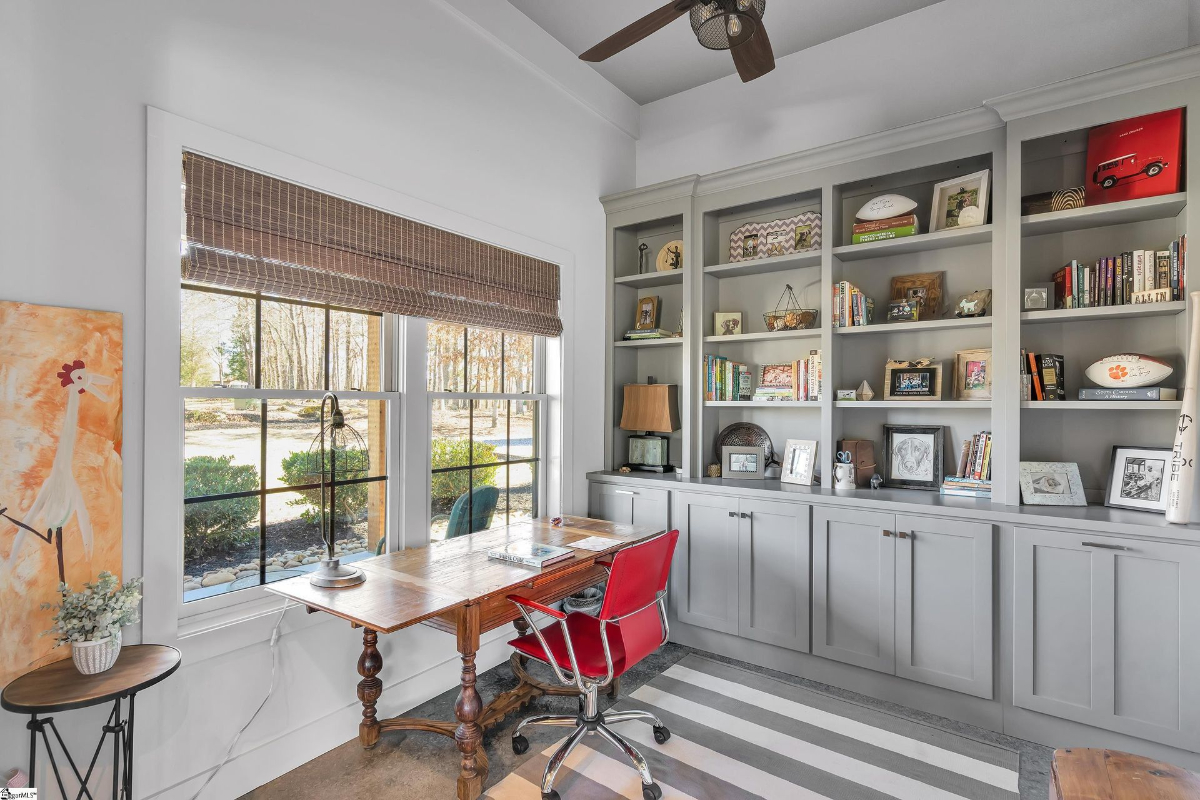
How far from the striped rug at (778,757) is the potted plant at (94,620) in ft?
4.08

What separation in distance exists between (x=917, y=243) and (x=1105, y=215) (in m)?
0.69

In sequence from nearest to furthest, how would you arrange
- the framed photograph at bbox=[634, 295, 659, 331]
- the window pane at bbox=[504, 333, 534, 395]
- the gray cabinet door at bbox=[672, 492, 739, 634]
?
the gray cabinet door at bbox=[672, 492, 739, 634] < the window pane at bbox=[504, 333, 534, 395] < the framed photograph at bbox=[634, 295, 659, 331]

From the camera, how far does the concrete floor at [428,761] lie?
80.5 inches

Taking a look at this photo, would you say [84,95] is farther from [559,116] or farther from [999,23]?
[999,23]

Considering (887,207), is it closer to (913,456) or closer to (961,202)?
(961,202)

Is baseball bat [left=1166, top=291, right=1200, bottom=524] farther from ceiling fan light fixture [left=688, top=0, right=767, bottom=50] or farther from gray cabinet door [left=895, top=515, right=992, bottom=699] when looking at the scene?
ceiling fan light fixture [left=688, top=0, right=767, bottom=50]

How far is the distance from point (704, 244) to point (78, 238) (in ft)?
9.24

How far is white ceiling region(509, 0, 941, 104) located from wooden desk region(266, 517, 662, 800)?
2.69 meters

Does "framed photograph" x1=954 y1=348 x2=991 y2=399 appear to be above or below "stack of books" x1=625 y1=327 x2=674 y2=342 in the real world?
below

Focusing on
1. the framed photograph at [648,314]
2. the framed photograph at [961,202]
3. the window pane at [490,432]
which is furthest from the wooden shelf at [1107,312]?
the window pane at [490,432]

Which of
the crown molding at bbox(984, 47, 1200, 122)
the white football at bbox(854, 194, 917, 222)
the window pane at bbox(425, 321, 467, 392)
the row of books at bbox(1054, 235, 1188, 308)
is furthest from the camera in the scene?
the white football at bbox(854, 194, 917, 222)

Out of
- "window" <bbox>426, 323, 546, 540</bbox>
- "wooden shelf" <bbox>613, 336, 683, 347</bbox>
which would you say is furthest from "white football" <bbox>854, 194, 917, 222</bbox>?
"window" <bbox>426, 323, 546, 540</bbox>

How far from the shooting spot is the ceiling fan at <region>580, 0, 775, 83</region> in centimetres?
189

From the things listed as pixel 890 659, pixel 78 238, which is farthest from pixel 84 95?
pixel 890 659
